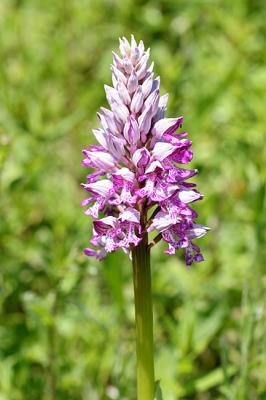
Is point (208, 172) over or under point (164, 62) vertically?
under

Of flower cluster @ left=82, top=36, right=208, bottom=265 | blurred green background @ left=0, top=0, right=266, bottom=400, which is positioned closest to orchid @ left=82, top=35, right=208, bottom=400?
flower cluster @ left=82, top=36, right=208, bottom=265

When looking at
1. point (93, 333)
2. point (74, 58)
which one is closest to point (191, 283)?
point (93, 333)

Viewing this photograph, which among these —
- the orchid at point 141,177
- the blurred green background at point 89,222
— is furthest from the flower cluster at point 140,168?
the blurred green background at point 89,222

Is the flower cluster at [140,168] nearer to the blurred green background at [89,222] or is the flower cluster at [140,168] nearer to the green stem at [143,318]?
the green stem at [143,318]

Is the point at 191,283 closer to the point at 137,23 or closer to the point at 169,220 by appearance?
the point at 169,220

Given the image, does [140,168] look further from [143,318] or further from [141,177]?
[143,318]

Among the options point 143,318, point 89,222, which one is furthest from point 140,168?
point 89,222
